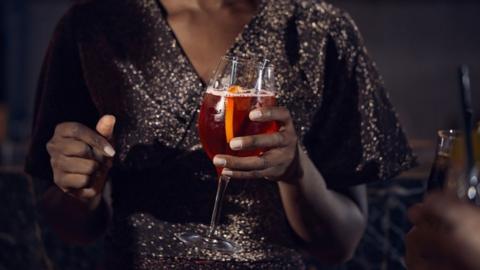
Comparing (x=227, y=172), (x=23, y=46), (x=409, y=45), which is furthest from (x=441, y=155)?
(x=23, y=46)

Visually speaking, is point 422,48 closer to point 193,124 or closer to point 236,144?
point 193,124

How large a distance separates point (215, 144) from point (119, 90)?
47cm

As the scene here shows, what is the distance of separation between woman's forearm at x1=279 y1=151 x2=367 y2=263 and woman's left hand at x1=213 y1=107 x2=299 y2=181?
159 mm

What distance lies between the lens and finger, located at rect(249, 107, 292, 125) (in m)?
1.46

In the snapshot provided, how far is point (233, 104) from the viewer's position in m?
1.51

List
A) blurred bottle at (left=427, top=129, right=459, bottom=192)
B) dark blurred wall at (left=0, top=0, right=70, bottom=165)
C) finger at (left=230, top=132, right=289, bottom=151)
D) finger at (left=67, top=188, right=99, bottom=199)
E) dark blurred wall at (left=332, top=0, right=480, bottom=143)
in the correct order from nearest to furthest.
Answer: blurred bottle at (left=427, top=129, right=459, bottom=192), finger at (left=230, top=132, right=289, bottom=151), finger at (left=67, top=188, right=99, bottom=199), dark blurred wall at (left=332, top=0, right=480, bottom=143), dark blurred wall at (left=0, top=0, right=70, bottom=165)

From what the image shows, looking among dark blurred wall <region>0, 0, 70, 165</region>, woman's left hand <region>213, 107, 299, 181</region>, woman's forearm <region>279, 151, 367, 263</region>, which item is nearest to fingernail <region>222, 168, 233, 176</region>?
woman's left hand <region>213, 107, 299, 181</region>

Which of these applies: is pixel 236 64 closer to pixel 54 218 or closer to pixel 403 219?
pixel 54 218

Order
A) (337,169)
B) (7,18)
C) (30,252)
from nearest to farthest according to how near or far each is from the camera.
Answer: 1. (337,169)
2. (30,252)
3. (7,18)

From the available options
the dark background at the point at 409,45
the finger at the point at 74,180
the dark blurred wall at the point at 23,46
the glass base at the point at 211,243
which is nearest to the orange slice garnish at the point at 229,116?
the glass base at the point at 211,243

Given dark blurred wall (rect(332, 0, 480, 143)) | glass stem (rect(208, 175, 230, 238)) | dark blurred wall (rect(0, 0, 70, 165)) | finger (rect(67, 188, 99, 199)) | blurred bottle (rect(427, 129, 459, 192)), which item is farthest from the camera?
dark blurred wall (rect(0, 0, 70, 165))

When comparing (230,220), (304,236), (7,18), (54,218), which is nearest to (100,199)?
(54,218)

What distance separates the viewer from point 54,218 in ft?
6.52

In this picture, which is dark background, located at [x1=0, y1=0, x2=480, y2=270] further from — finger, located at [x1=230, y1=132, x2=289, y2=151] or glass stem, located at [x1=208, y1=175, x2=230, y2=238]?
finger, located at [x1=230, y1=132, x2=289, y2=151]
